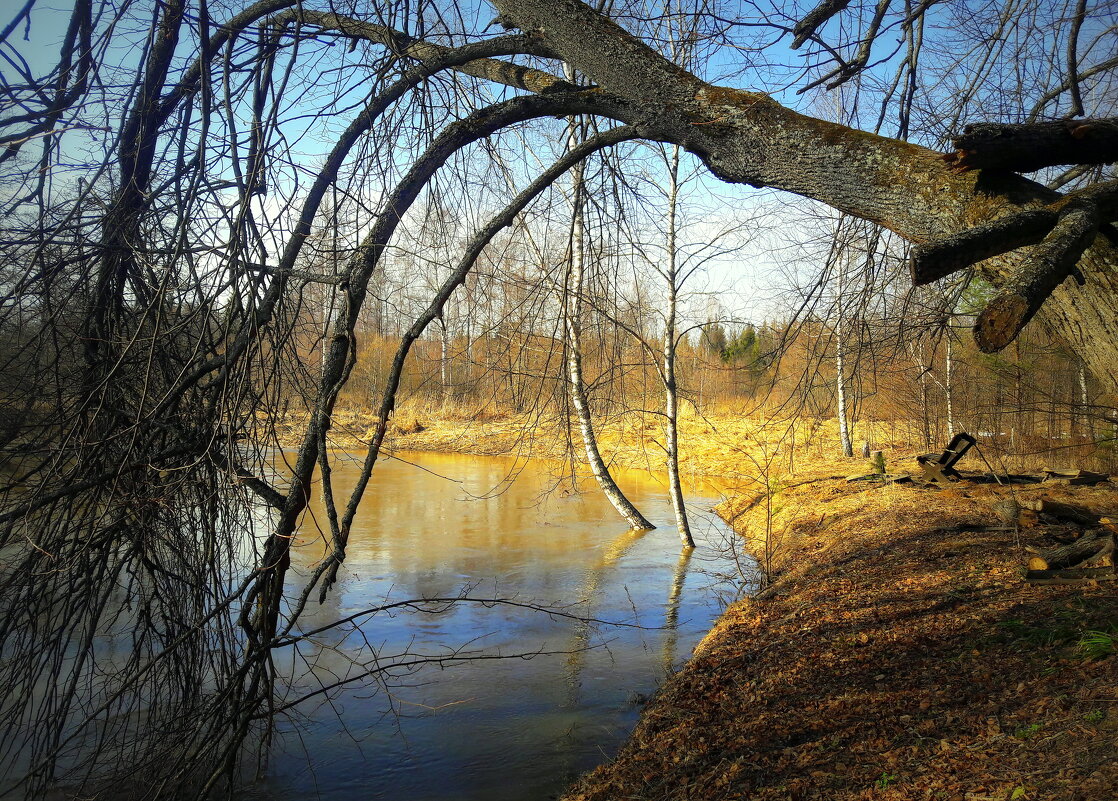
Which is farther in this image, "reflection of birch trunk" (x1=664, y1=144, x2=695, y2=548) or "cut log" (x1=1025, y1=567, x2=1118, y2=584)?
"reflection of birch trunk" (x1=664, y1=144, x2=695, y2=548)

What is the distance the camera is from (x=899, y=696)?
3.89 meters

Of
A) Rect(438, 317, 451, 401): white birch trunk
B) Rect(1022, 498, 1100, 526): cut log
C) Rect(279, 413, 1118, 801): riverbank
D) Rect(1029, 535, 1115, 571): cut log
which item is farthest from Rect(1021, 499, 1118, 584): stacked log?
Rect(438, 317, 451, 401): white birch trunk

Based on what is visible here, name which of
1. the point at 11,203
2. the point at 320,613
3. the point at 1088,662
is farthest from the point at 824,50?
the point at 320,613

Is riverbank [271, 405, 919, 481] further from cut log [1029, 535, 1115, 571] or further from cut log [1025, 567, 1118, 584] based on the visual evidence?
cut log [1025, 567, 1118, 584]

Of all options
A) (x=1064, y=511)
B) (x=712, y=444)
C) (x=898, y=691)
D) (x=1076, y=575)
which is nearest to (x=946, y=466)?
(x=1064, y=511)

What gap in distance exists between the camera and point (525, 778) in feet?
15.4

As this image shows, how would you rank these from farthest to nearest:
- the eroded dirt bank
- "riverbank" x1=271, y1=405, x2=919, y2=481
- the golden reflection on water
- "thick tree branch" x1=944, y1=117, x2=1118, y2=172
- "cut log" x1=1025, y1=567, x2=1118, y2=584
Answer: "riverbank" x1=271, y1=405, x2=919, y2=481 < the golden reflection on water < "cut log" x1=1025, y1=567, x2=1118, y2=584 < the eroded dirt bank < "thick tree branch" x1=944, y1=117, x2=1118, y2=172

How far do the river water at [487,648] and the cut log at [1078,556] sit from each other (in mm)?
2802

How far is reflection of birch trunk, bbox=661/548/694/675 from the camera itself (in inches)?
262

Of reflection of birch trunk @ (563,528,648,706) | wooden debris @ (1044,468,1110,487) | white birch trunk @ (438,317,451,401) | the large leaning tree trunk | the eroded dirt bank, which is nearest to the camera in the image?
the large leaning tree trunk

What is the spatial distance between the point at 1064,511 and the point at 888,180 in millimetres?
5680

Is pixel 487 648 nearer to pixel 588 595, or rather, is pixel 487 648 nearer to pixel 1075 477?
pixel 588 595

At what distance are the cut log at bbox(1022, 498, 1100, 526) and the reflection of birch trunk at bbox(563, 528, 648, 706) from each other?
438 cm

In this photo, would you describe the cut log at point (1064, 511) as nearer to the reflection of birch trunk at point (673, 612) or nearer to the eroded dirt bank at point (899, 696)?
the eroded dirt bank at point (899, 696)
